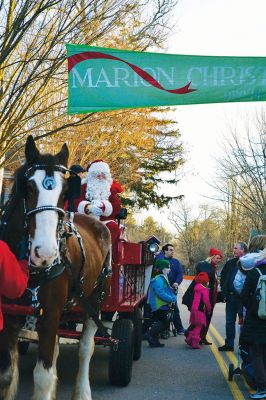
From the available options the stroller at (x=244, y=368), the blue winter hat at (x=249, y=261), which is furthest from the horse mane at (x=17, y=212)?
the stroller at (x=244, y=368)

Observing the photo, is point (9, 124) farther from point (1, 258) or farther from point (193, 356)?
point (1, 258)

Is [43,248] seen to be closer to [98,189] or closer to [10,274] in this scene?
[10,274]

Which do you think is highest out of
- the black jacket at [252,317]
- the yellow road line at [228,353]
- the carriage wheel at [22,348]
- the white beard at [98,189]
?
the white beard at [98,189]

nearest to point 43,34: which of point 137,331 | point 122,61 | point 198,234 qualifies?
point 122,61

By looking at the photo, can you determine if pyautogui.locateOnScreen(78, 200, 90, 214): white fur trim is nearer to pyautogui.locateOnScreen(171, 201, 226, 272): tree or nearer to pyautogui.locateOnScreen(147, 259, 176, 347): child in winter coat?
pyautogui.locateOnScreen(147, 259, 176, 347): child in winter coat

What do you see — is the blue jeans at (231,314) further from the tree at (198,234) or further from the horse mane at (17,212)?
the tree at (198,234)

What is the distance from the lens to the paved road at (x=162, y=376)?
22.9 feet

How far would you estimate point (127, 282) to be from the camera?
26.1 feet

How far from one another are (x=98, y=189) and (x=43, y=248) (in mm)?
3642

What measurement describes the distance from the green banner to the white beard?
63.8 inches

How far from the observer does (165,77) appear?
30.1ft

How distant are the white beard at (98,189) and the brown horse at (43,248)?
92.6 inches

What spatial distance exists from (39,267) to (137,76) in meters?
5.15

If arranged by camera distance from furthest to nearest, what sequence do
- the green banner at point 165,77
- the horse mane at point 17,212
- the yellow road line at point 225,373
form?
the green banner at point 165,77, the yellow road line at point 225,373, the horse mane at point 17,212
